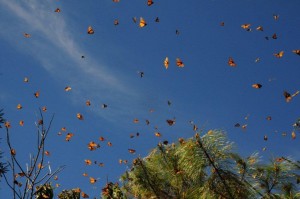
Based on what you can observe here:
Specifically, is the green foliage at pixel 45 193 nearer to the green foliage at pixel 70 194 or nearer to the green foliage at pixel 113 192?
the green foliage at pixel 70 194

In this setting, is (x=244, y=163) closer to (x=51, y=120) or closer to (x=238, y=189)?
(x=238, y=189)

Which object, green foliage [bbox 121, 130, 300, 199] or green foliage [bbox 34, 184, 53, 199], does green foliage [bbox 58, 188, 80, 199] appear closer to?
green foliage [bbox 34, 184, 53, 199]

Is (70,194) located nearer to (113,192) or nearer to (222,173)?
(113,192)

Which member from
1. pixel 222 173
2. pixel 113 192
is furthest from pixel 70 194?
pixel 222 173

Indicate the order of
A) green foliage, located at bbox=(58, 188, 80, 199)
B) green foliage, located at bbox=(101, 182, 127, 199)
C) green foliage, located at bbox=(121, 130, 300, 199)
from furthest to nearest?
green foliage, located at bbox=(101, 182, 127, 199)
green foliage, located at bbox=(58, 188, 80, 199)
green foliage, located at bbox=(121, 130, 300, 199)

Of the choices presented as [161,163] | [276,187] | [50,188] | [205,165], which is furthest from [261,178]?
[50,188]

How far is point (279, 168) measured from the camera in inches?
236

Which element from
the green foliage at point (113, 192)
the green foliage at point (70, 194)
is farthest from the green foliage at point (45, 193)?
the green foliage at point (113, 192)

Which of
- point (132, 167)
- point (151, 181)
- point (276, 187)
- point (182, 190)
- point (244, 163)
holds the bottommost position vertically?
point (276, 187)

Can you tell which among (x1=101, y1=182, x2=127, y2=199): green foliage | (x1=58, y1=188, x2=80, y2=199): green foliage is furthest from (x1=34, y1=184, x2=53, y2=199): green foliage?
(x1=101, y1=182, x2=127, y2=199): green foliage

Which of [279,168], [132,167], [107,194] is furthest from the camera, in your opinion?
[107,194]

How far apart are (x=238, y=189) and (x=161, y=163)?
98.3 inches

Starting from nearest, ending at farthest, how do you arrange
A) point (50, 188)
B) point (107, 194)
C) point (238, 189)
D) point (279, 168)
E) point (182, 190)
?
point (238, 189), point (279, 168), point (182, 190), point (50, 188), point (107, 194)

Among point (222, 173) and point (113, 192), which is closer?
point (222, 173)
